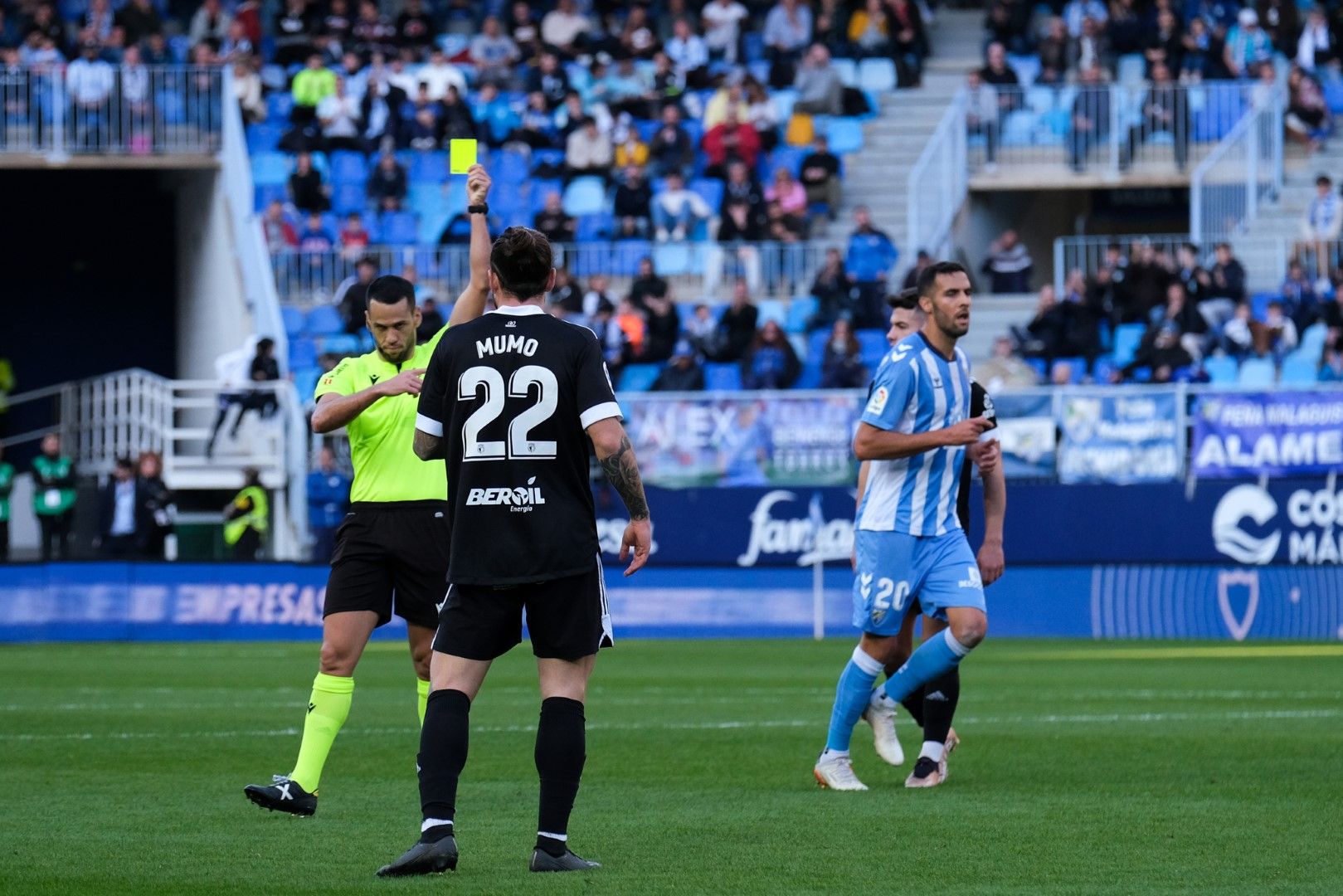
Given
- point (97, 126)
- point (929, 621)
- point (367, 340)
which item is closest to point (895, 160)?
point (367, 340)

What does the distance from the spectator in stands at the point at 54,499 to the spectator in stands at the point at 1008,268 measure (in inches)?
505

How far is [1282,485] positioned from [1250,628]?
7.51 ft

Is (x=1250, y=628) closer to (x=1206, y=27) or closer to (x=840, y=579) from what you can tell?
(x=840, y=579)

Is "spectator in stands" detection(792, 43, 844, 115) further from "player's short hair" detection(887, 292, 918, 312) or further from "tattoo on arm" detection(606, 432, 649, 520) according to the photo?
"tattoo on arm" detection(606, 432, 649, 520)

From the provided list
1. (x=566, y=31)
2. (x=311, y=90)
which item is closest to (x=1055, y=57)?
(x=566, y=31)

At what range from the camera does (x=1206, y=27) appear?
32.3m

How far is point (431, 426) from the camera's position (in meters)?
7.26

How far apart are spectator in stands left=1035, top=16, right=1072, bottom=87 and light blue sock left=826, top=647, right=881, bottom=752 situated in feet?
78.0

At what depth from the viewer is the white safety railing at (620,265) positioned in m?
29.8

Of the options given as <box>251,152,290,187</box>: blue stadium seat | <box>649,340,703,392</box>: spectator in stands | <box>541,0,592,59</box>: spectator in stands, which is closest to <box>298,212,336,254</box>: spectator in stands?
<box>251,152,290,187</box>: blue stadium seat

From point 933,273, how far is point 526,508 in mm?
3276

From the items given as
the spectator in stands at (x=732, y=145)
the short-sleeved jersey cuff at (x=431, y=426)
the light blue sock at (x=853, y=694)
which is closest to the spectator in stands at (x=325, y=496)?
the spectator in stands at (x=732, y=145)

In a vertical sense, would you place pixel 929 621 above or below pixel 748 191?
below

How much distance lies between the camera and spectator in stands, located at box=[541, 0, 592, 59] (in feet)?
109
